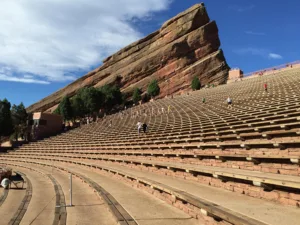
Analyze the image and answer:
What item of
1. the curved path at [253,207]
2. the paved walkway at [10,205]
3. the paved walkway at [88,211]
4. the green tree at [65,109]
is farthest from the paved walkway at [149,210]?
the green tree at [65,109]

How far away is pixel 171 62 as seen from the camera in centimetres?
7712

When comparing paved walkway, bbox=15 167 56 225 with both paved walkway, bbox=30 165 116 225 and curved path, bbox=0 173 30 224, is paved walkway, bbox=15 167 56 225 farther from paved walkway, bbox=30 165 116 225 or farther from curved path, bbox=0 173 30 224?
paved walkway, bbox=30 165 116 225

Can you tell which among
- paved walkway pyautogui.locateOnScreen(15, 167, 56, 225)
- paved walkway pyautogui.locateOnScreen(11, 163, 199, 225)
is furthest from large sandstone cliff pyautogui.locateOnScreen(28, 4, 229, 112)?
paved walkway pyautogui.locateOnScreen(11, 163, 199, 225)

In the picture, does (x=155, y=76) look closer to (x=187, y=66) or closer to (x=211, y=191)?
(x=187, y=66)

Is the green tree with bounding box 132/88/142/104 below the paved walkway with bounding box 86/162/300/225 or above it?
above

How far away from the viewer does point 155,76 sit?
76500 millimetres

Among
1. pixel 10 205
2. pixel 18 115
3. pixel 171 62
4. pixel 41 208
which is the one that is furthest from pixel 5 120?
pixel 171 62

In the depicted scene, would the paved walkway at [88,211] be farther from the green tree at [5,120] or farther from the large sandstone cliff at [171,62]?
the large sandstone cliff at [171,62]

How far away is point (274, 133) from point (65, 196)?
5879mm

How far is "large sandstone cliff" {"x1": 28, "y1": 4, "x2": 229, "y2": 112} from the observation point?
74.1m

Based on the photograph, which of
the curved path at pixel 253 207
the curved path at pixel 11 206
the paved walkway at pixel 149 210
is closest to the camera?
the curved path at pixel 253 207

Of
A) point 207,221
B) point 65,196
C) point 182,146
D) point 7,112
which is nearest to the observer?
point 207,221

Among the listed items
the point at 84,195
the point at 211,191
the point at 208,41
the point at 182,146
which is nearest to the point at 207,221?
the point at 211,191

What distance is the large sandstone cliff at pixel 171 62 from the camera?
74.1 m
